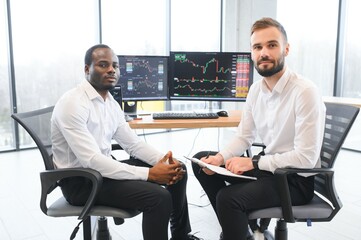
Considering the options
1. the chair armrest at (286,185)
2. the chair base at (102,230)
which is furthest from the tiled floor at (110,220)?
the chair armrest at (286,185)

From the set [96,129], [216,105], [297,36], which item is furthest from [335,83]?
[96,129]

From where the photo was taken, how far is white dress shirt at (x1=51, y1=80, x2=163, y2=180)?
1.59 meters

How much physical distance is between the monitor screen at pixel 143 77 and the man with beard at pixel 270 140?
3.31 ft

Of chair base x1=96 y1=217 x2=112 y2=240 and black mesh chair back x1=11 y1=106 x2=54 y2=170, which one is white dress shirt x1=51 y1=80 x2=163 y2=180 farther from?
chair base x1=96 y1=217 x2=112 y2=240

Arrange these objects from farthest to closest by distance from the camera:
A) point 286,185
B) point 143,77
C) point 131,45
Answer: point 131,45
point 143,77
point 286,185

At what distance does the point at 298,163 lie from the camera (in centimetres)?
154

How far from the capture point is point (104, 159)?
5.27 ft

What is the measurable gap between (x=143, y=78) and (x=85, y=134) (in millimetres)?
1239

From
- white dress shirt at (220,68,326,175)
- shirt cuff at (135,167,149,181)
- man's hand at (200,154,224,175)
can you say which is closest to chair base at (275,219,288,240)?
white dress shirt at (220,68,326,175)

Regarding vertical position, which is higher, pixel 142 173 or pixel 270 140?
pixel 270 140

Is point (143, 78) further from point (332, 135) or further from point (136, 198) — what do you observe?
point (332, 135)

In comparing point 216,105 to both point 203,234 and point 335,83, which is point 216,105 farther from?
point 203,234

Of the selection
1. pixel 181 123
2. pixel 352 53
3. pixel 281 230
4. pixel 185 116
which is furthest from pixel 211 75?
pixel 352 53

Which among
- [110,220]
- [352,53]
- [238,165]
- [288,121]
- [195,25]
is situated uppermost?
[195,25]
